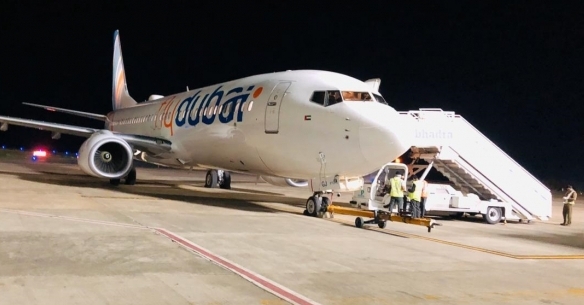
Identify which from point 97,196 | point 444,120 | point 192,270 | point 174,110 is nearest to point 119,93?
point 174,110

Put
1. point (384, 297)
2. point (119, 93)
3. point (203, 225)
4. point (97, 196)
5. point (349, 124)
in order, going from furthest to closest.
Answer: point (119, 93)
point (97, 196)
point (349, 124)
point (203, 225)
point (384, 297)

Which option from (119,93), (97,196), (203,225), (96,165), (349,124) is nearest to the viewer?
(203,225)

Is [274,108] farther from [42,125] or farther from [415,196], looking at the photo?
[42,125]

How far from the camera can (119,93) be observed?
1205 inches

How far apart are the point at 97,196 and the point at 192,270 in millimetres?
9413

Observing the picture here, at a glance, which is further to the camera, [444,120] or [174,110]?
[174,110]

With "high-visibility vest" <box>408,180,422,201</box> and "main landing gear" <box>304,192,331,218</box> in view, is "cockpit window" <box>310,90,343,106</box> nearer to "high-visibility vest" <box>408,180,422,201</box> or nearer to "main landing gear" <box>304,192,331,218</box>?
"main landing gear" <box>304,192,331,218</box>

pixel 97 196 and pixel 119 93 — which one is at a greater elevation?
pixel 119 93

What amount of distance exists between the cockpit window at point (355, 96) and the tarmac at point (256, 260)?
2696 mm

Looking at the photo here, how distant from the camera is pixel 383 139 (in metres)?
11.8

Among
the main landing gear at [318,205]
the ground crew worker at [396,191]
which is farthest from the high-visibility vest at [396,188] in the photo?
the main landing gear at [318,205]

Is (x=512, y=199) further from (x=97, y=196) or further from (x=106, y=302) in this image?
(x=106, y=302)

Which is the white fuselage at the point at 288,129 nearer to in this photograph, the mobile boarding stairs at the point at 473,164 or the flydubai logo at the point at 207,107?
the flydubai logo at the point at 207,107

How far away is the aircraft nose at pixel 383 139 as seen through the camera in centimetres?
1180
